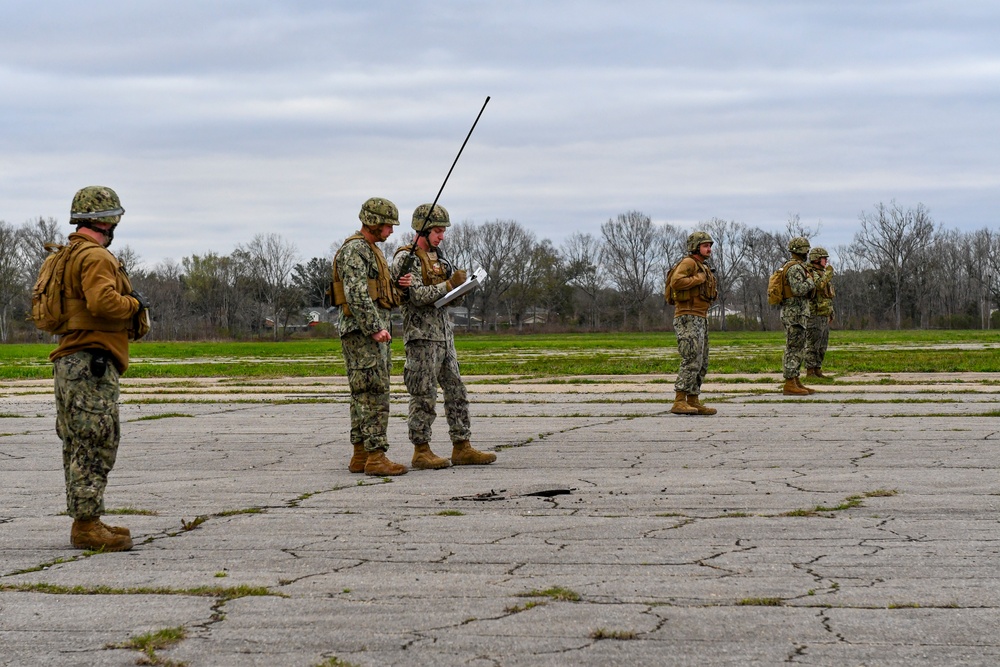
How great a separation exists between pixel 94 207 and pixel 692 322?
29.4ft

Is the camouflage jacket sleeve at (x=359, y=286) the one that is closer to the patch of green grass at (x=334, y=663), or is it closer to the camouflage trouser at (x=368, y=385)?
the camouflage trouser at (x=368, y=385)

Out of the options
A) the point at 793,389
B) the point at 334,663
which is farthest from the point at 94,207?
the point at 793,389

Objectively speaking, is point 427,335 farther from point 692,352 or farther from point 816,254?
point 816,254

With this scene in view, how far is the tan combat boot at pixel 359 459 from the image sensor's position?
10039mm

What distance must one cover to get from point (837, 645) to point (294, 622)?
2163mm

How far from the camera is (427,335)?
33.5 feet

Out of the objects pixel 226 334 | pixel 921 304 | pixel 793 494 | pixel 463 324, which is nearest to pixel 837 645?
pixel 793 494

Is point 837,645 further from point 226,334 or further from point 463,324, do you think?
point 463,324

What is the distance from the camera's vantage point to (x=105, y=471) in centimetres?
706

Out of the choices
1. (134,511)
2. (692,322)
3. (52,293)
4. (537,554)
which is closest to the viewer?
(537,554)

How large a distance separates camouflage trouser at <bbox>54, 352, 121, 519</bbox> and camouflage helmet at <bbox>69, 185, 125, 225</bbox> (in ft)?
2.51

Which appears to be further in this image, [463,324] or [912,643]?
[463,324]

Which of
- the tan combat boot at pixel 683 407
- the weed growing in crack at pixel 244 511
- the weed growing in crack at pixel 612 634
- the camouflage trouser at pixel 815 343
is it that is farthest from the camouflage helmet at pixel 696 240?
the weed growing in crack at pixel 612 634

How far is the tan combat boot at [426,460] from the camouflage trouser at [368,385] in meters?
0.52
